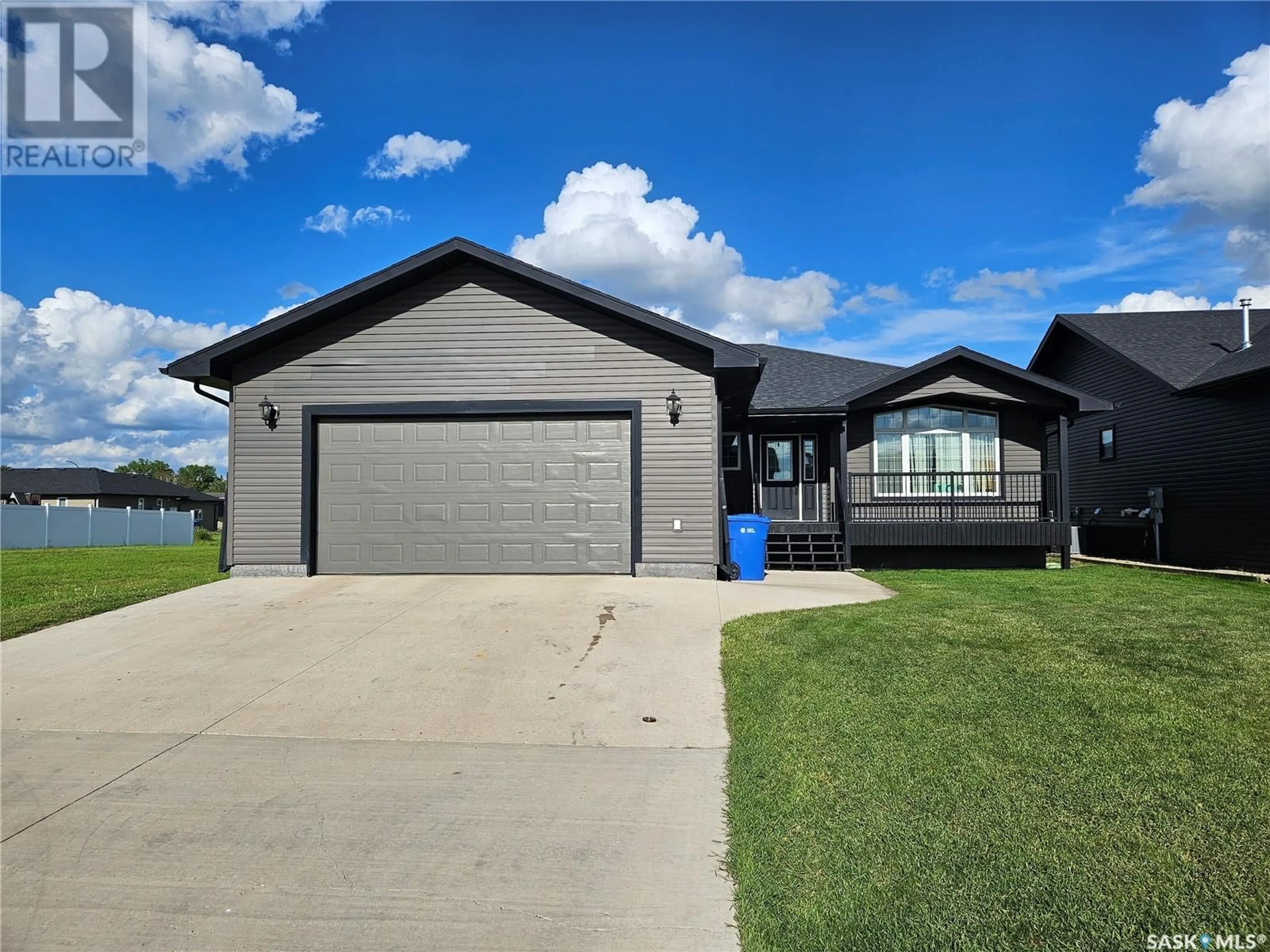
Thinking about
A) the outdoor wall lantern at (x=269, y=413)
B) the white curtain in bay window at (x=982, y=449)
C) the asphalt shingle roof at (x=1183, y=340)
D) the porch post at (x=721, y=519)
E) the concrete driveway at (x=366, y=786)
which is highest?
the asphalt shingle roof at (x=1183, y=340)

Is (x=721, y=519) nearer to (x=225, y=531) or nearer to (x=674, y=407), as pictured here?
(x=674, y=407)

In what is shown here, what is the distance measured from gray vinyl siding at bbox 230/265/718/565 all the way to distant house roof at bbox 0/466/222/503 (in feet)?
159

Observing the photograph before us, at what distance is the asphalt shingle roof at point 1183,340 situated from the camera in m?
15.0

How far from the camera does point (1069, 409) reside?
14312mm

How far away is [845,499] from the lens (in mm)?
13938

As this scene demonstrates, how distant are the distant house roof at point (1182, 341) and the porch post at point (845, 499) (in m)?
7.50

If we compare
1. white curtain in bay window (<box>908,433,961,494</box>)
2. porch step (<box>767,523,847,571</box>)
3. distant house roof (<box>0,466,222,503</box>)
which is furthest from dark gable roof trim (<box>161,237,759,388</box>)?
distant house roof (<box>0,466,222,503</box>)

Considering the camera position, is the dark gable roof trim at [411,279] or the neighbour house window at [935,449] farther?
the neighbour house window at [935,449]

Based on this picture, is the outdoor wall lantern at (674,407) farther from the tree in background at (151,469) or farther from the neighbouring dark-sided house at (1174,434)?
the tree in background at (151,469)

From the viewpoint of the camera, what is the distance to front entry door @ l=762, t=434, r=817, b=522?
1558cm

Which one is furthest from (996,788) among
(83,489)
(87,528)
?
(83,489)

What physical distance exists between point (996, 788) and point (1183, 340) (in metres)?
19.2

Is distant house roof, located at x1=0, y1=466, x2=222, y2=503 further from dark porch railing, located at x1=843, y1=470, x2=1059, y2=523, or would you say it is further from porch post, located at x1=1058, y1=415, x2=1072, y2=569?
porch post, located at x1=1058, y1=415, x2=1072, y2=569

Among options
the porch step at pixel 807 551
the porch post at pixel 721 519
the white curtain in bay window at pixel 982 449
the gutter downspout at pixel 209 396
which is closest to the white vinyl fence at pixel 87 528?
the gutter downspout at pixel 209 396
